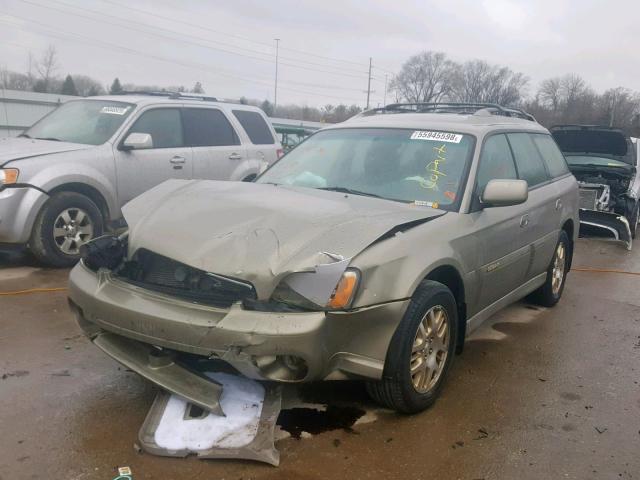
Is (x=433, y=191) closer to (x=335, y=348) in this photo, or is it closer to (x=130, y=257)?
(x=335, y=348)

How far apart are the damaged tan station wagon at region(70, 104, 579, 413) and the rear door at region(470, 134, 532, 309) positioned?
0.02 m

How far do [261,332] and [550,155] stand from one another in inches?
157

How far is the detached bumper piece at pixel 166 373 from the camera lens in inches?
115

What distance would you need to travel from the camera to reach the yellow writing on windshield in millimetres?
3922

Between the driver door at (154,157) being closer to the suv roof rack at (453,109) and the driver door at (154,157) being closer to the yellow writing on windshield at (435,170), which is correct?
the suv roof rack at (453,109)

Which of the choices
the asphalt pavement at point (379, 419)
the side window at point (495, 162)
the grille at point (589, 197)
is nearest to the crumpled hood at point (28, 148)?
the asphalt pavement at point (379, 419)

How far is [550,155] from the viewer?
18.3ft

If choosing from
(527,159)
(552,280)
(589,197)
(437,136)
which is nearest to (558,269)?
(552,280)

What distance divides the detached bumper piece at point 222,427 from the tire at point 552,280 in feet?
10.6

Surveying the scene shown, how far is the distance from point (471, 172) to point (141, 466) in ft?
8.75

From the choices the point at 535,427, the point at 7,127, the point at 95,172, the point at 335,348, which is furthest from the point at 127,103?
the point at 7,127

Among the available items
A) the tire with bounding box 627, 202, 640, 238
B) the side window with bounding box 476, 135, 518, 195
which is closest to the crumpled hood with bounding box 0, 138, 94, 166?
the side window with bounding box 476, 135, 518, 195

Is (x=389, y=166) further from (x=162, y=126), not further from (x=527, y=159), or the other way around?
(x=162, y=126)

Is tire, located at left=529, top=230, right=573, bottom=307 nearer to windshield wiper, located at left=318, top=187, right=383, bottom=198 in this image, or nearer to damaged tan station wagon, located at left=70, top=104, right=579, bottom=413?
damaged tan station wagon, located at left=70, top=104, right=579, bottom=413
